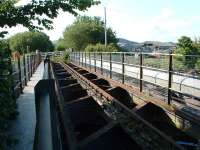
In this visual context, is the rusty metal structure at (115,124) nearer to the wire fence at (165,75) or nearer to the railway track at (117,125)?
the railway track at (117,125)

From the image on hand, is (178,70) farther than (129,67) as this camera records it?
No

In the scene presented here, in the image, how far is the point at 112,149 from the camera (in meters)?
8.91

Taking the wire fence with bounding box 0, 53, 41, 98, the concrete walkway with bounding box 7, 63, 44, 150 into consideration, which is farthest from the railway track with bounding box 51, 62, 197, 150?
the wire fence with bounding box 0, 53, 41, 98

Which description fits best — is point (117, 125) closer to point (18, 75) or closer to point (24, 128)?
point (24, 128)

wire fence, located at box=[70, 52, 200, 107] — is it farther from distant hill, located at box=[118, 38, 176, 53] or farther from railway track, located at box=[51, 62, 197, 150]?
distant hill, located at box=[118, 38, 176, 53]

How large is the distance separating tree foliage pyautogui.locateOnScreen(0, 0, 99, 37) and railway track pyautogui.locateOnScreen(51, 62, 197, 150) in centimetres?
268

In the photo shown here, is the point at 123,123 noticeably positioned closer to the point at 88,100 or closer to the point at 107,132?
the point at 107,132

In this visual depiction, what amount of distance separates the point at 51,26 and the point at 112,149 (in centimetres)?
435

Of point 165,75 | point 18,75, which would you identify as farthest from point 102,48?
point 165,75

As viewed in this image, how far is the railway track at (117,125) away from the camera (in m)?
8.06

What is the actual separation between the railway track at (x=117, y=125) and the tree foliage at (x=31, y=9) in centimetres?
268

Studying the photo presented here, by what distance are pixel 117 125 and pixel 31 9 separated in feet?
15.7

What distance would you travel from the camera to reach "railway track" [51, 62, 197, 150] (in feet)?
26.5

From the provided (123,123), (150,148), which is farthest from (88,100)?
(150,148)
